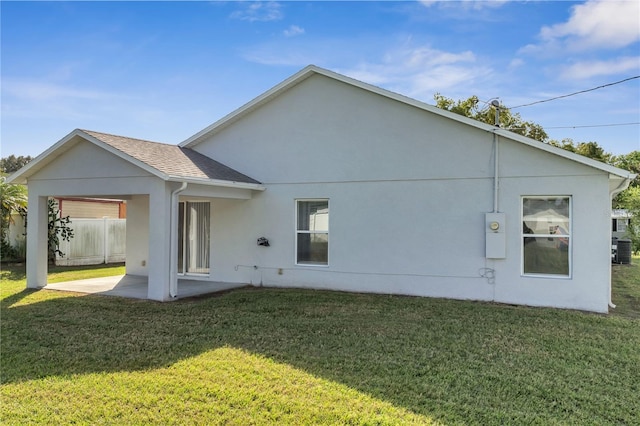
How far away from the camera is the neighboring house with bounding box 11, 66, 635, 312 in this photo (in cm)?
962

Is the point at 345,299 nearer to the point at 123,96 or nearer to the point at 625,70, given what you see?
the point at 625,70

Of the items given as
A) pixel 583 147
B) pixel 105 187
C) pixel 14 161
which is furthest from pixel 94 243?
pixel 14 161

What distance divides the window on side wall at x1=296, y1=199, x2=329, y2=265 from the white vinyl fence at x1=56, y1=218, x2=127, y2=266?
9.93 meters

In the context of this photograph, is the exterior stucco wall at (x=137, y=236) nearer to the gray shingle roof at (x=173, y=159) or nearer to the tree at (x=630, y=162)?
the gray shingle roof at (x=173, y=159)

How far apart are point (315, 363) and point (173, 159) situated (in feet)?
25.4

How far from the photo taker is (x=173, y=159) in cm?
1153

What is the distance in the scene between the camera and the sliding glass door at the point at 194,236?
13734 millimetres

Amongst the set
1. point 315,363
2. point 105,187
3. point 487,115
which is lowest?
point 315,363

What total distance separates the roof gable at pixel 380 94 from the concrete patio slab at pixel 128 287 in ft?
15.2

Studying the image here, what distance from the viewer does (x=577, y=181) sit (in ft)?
30.8

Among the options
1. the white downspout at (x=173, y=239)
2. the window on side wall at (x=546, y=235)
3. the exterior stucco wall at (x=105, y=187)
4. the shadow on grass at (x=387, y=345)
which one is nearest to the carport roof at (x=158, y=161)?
the exterior stucco wall at (x=105, y=187)

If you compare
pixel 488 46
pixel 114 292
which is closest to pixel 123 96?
pixel 114 292

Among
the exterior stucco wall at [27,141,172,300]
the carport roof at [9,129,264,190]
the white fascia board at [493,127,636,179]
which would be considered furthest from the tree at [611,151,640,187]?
the exterior stucco wall at [27,141,172,300]

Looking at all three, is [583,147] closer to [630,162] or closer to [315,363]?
[630,162]
